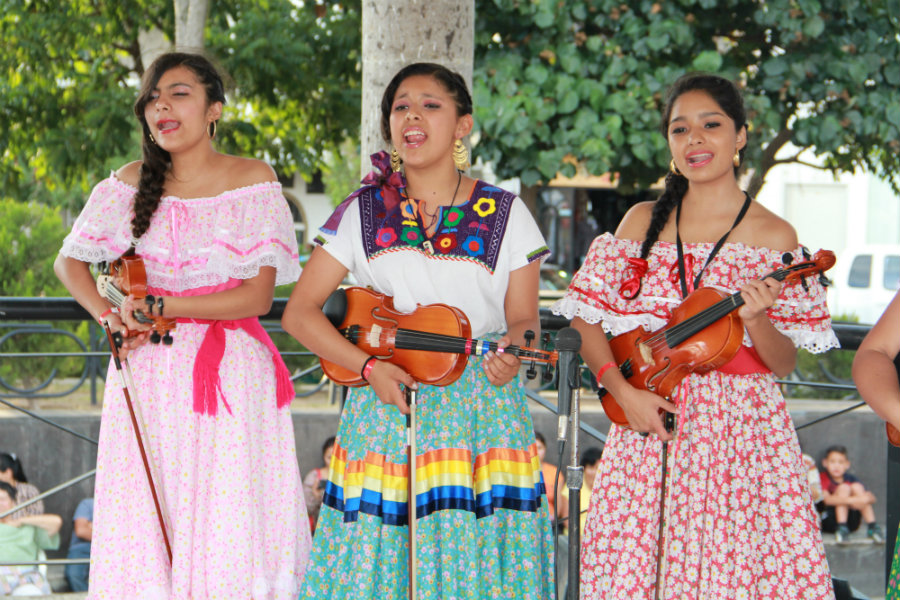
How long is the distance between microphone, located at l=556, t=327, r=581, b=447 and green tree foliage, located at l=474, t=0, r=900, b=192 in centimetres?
353

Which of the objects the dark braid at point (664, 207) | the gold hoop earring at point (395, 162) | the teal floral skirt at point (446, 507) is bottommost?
the teal floral skirt at point (446, 507)

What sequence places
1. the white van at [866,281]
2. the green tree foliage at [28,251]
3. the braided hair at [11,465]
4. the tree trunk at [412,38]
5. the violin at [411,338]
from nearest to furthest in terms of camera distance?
the violin at [411,338] < the tree trunk at [412,38] < the braided hair at [11,465] < the green tree foliage at [28,251] < the white van at [866,281]

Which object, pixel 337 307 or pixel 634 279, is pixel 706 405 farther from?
pixel 337 307

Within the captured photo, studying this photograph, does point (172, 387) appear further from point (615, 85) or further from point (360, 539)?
point (615, 85)

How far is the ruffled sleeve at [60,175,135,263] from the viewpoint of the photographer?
2926 millimetres

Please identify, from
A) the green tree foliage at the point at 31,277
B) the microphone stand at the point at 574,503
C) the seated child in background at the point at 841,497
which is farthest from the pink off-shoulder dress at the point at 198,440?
the seated child in background at the point at 841,497

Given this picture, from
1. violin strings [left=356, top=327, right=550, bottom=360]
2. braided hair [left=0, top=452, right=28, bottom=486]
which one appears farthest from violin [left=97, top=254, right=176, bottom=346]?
braided hair [left=0, top=452, right=28, bottom=486]

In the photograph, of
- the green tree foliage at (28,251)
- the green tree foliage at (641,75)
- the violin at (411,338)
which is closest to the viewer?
the violin at (411,338)

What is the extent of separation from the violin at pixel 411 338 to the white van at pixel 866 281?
12.0 metres

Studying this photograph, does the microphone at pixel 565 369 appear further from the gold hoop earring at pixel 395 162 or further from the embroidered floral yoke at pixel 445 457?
the gold hoop earring at pixel 395 162

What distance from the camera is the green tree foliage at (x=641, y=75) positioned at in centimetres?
580

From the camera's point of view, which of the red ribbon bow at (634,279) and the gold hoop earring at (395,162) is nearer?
the red ribbon bow at (634,279)

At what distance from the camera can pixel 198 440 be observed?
2885 mm

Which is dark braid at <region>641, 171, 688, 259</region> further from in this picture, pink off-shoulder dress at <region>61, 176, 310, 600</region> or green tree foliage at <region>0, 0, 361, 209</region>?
green tree foliage at <region>0, 0, 361, 209</region>
